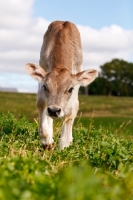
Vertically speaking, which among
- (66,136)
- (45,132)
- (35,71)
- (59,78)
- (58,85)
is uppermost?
(35,71)

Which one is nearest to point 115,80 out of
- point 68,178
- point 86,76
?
point 86,76

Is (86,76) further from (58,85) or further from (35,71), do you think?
(35,71)

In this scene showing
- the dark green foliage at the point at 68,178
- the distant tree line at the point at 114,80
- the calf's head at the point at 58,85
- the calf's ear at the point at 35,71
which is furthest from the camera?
the distant tree line at the point at 114,80

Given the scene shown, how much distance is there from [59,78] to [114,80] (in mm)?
138771

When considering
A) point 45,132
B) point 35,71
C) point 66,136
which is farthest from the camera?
point 66,136

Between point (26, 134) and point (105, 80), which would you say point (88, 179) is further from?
point (105, 80)

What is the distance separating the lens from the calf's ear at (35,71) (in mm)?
11336

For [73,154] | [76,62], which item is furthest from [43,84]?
[73,154]

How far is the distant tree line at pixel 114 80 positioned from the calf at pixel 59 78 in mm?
127637

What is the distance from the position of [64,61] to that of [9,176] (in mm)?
7880

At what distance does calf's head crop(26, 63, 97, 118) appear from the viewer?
10531 millimetres

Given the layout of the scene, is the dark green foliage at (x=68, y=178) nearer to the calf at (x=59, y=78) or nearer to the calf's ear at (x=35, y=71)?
the calf at (x=59, y=78)

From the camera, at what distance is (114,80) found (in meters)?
149

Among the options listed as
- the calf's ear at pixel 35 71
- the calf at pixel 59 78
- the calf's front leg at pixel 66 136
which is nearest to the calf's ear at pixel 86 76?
the calf at pixel 59 78
